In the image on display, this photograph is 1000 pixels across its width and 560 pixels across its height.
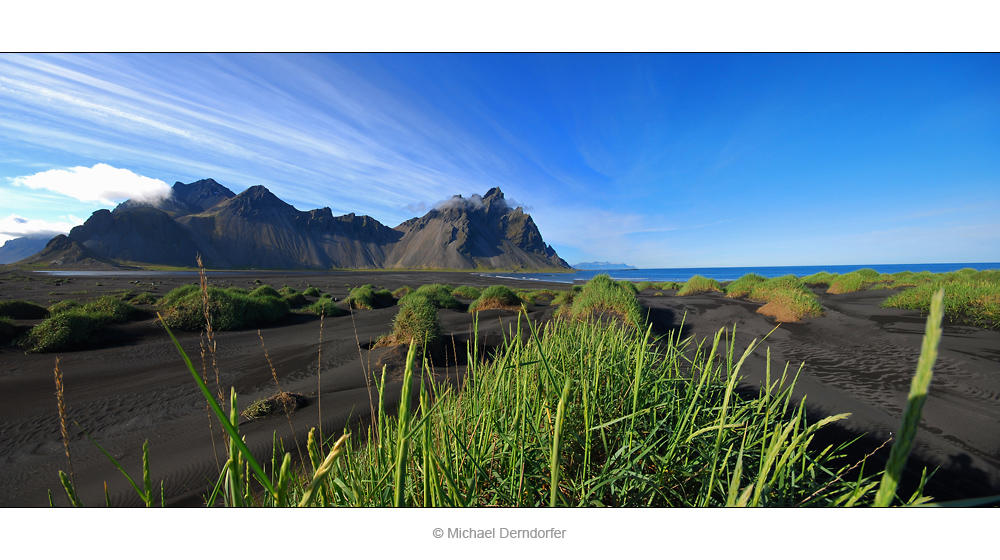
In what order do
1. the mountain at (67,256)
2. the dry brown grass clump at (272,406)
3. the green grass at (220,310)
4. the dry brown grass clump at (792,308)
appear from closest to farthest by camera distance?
the dry brown grass clump at (272,406) < the dry brown grass clump at (792,308) < the green grass at (220,310) < the mountain at (67,256)

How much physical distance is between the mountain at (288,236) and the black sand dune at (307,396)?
23299 millimetres

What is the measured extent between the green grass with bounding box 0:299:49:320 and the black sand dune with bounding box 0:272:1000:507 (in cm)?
447

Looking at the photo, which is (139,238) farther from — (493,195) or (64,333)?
(493,195)

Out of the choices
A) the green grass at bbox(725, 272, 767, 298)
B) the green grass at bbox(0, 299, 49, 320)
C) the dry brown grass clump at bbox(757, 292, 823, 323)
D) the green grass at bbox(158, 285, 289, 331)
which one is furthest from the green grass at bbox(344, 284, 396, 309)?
the green grass at bbox(725, 272, 767, 298)

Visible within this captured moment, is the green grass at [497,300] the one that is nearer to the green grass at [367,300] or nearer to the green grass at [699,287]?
the green grass at [367,300]

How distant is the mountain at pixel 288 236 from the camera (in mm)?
33688

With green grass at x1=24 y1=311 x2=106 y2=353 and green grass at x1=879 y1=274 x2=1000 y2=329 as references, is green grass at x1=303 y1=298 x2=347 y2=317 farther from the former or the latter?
green grass at x1=879 y1=274 x2=1000 y2=329

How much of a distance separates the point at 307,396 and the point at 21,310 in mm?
12083

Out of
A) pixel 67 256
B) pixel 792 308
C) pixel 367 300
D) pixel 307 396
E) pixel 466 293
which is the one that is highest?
pixel 67 256

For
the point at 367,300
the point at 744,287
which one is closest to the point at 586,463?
the point at 367,300

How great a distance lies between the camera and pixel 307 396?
14.5ft

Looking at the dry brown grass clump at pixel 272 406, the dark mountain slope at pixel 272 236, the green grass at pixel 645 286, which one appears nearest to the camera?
the dry brown grass clump at pixel 272 406

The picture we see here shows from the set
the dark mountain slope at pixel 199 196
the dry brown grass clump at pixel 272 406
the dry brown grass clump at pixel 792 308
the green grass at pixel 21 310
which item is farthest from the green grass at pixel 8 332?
the dark mountain slope at pixel 199 196
